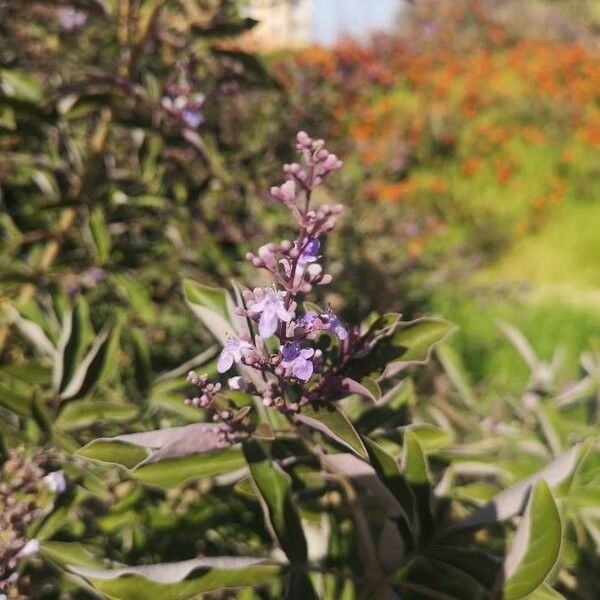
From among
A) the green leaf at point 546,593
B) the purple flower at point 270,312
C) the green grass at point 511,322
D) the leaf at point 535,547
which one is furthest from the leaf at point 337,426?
the green grass at point 511,322

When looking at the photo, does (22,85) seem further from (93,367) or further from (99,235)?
(93,367)

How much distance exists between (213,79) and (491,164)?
633 cm

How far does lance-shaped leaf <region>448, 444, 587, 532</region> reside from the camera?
3.83 ft

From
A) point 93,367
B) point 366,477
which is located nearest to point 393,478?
point 366,477

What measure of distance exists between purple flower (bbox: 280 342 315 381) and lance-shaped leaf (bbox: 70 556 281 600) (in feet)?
1.08

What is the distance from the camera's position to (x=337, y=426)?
0.93 metres

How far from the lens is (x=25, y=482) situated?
3.97 ft

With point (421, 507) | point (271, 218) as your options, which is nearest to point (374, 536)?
point (421, 507)

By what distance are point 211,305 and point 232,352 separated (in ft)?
1.28

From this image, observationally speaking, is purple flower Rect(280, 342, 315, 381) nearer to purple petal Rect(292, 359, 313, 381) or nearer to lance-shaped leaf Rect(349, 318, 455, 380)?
purple petal Rect(292, 359, 313, 381)

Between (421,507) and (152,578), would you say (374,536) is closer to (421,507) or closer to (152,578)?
(421,507)

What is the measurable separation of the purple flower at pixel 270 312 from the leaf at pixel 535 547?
45 cm

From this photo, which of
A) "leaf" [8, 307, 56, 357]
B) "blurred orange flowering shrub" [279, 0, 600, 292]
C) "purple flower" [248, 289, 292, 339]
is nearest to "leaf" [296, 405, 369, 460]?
"purple flower" [248, 289, 292, 339]

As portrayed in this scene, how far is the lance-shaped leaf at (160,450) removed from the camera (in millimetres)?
1044
